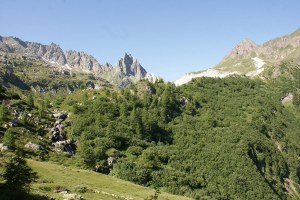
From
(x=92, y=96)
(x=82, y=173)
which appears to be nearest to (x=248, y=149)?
(x=92, y=96)

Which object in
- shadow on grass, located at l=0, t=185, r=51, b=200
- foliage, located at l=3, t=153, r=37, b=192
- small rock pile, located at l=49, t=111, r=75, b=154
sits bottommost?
shadow on grass, located at l=0, t=185, r=51, b=200

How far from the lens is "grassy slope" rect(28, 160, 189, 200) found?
62.5m

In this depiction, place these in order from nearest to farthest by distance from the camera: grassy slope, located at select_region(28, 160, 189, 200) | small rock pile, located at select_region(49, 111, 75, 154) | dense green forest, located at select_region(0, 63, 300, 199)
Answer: grassy slope, located at select_region(28, 160, 189, 200)
small rock pile, located at select_region(49, 111, 75, 154)
dense green forest, located at select_region(0, 63, 300, 199)

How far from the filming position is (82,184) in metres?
72.6

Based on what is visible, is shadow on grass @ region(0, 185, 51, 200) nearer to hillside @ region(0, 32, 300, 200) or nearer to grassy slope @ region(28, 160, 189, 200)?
grassy slope @ region(28, 160, 189, 200)

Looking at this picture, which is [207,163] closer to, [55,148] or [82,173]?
[55,148]

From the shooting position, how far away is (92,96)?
7534 inches

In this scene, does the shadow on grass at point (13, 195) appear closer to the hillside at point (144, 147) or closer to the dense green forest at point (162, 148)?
the hillside at point (144, 147)

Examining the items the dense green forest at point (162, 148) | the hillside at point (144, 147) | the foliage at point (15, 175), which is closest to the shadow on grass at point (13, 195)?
the foliage at point (15, 175)

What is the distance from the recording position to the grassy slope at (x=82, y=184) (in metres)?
62.5

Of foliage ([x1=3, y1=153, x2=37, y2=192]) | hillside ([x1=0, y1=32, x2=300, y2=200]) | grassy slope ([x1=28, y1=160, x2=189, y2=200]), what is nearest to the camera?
foliage ([x1=3, y1=153, x2=37, y2=192])

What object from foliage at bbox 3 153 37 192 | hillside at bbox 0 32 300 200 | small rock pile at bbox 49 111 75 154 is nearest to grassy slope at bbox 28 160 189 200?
hillside at bbox 0 32 300 200

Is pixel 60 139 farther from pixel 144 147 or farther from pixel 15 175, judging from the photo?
pixel 15 175

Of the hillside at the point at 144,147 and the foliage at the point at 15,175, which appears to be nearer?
the foliage at the point at 15,175
